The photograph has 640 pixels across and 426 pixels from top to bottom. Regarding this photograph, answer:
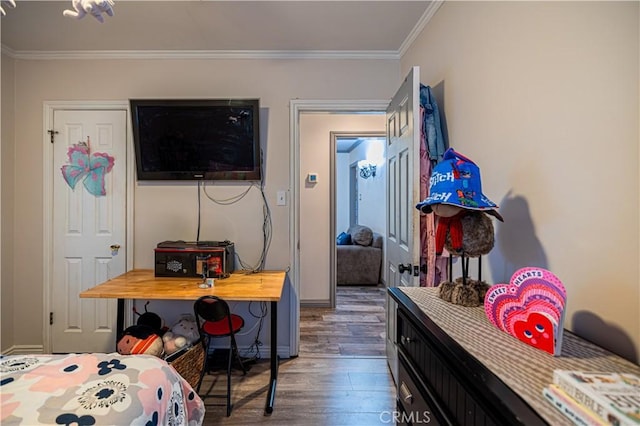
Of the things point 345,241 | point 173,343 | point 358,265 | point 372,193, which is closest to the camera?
point 173,343

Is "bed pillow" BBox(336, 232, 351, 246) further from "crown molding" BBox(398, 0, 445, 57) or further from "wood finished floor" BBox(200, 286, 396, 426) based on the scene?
"crown molding" BBox(398, 0, 445, 57)

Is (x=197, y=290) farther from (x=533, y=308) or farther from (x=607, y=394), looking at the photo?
(x=607, y=394)

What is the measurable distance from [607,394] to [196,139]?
100 inches

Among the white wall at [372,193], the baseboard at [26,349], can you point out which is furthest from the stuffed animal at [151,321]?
the white wall at [372,193]

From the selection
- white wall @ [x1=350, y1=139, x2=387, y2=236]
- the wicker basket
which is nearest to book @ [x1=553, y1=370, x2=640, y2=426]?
the wicker basket

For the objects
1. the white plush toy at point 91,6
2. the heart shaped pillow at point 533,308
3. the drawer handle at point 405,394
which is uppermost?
the white plush toy at point 91,6

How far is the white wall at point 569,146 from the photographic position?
0.77 meters

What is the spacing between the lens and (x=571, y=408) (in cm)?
49

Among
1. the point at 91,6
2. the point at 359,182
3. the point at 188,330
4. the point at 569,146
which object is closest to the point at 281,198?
the point at 188,330

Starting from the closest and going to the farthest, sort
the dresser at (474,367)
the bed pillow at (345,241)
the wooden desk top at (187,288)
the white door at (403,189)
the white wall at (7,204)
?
1. the dresser at (474,367)
2. the white door at (403,189)
3. the wooden desk top at (187,288)
4. the white wall at (7,204)
5. the bed pillow at (345,241)

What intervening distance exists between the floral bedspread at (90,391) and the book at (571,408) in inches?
43.9

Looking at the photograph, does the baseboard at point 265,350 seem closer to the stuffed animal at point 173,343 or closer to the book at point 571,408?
the stuffed animal at point 173,343

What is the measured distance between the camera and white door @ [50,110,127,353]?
8.15 feet

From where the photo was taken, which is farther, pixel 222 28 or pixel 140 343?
pixel 222 28
